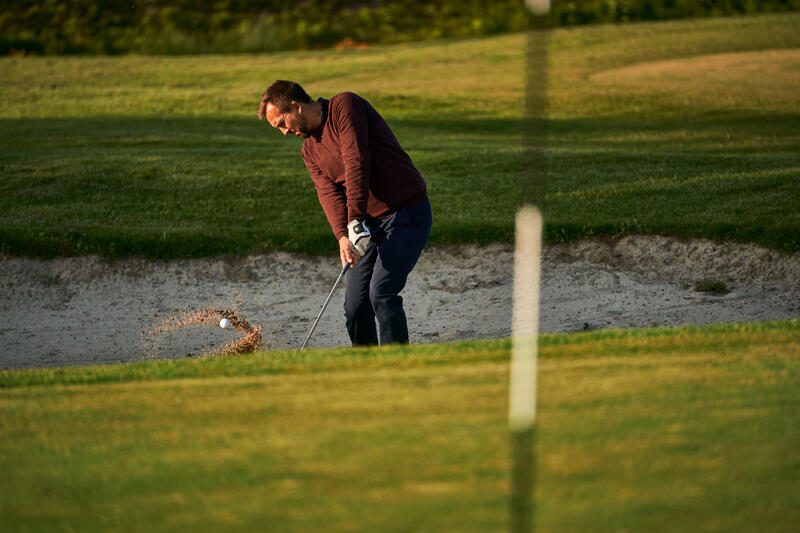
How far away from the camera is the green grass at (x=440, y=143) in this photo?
32.6 feet

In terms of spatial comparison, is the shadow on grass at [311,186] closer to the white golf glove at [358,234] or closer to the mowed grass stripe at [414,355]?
the white golf glove at [358,234]

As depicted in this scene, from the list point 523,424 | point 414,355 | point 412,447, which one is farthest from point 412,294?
point 412,447

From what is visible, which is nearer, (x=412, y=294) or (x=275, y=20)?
(x=412, y=294)

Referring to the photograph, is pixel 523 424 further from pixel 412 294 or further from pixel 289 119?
pixel 412 294

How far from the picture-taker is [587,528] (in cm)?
250

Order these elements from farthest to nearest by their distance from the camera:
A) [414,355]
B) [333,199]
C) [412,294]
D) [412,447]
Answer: [412,294] → [333,199] → [414,355] → [412,447]

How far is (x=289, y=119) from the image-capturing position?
566 centimetres

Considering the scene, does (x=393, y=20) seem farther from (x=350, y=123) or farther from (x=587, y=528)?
(x=587, y=528)

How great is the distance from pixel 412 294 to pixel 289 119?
12.3 ft

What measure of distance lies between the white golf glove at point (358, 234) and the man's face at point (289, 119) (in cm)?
74

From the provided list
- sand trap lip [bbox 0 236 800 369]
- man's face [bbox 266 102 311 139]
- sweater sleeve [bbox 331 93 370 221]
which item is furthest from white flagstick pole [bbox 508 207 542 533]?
sand trap lip [bbox 0 236 800 369]

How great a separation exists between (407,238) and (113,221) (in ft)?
19.3

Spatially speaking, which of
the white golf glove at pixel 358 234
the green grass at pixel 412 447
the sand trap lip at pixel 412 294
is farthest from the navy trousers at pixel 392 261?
the sand trap lip at pixel 412 294

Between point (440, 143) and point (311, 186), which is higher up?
point (440, 143)
